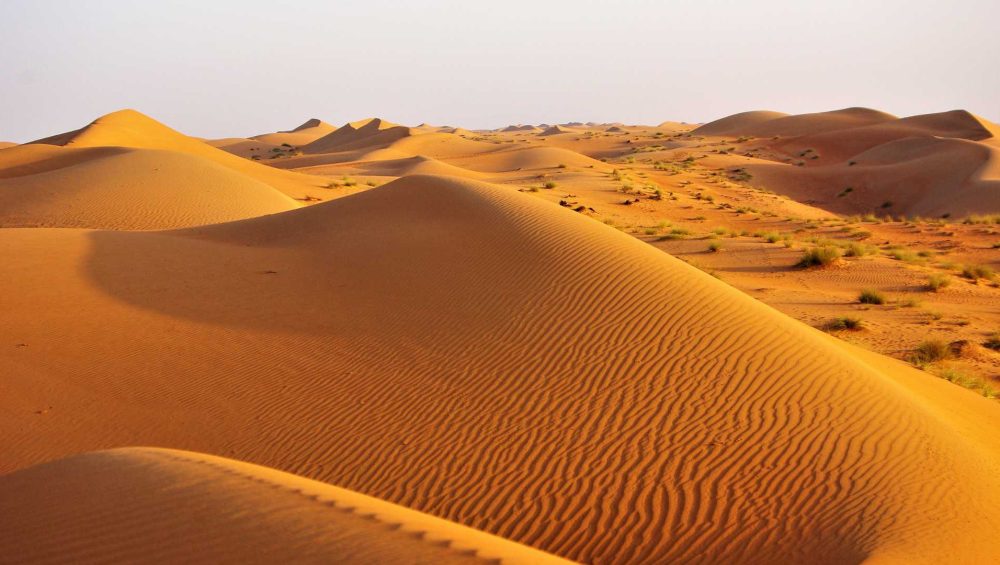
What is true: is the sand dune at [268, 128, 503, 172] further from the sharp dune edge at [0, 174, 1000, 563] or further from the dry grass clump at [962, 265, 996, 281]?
the sharp dune edge at [0, 174, 1000, 563]

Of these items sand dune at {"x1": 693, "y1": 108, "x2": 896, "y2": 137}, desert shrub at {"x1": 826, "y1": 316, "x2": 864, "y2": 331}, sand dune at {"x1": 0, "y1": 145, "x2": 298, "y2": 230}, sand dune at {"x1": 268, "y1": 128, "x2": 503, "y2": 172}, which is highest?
sand dune at {"x1": 693, "y1": 108, "x2": 896, "y2": 137}

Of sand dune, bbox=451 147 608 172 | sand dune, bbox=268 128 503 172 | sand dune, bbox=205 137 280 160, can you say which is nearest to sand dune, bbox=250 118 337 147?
sand dune, bbox=205 137 280 160

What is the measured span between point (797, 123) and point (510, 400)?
3048 inches

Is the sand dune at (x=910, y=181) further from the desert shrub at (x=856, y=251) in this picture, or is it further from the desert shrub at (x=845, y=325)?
the desert shrub at (x=845, y=325)

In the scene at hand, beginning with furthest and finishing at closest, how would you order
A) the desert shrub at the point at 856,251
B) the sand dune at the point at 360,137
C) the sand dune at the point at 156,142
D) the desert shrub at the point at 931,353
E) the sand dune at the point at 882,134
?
the sand dune at the point at 360,137
the sand dune at the point at 882,134
the sand dune at the point at 156,142
the desert shrub at the point at 856,251
the desert shrub at the point at 931,353

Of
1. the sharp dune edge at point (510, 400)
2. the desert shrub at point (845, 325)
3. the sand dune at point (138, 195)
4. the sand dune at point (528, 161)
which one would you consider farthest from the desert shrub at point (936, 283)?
the sand dune at point (528, 161)

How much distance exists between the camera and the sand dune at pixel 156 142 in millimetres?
33531

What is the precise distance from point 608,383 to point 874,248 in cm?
1694

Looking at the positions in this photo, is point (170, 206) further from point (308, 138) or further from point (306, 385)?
point (308, 138)

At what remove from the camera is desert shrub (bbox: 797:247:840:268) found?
18.6m

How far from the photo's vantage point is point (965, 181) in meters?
35.5

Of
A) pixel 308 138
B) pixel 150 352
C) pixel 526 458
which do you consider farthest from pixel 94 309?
pixel 308 138

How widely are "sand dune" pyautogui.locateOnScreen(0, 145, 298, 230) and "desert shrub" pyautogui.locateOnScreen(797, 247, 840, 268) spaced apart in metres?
14.8

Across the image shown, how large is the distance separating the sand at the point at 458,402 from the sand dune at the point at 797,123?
6316cm
